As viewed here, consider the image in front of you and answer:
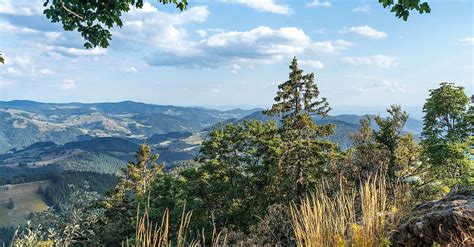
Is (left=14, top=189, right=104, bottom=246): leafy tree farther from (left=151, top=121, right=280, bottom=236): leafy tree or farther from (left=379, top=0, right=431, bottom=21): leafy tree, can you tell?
→ (left=379, top=0, right=431, bottom=21): leafy tree

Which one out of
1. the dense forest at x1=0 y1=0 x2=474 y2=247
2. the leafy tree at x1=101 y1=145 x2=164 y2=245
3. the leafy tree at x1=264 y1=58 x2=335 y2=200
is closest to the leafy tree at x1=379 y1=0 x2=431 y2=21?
the dense forest at x1=0 y1=0 x2=474 y2=247

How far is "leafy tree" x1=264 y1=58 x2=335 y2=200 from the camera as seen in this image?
33656 millimetres

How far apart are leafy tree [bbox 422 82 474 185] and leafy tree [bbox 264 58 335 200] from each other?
8649 mm

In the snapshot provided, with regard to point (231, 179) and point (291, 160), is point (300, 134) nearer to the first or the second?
point (291, 160)

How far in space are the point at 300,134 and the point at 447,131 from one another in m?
12.4

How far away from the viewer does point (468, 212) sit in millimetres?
4191

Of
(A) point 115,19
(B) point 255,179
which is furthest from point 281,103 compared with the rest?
(A) point 115,19

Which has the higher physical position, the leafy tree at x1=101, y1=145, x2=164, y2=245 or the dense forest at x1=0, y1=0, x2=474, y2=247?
the dense forest at x1=0, y1=0, x2=474, y2=247

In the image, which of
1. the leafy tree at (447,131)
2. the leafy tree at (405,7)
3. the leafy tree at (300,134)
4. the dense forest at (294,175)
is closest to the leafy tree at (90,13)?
the dense forest at (294,175)

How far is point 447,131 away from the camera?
3114 centimetres

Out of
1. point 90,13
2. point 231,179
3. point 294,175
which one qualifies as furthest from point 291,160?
point 90,13

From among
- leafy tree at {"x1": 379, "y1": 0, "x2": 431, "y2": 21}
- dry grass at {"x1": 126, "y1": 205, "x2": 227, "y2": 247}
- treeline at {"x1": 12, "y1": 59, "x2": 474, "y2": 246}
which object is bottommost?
treeline at {"x1": 12, "y1": 59, "x2": 474, "y2": 246}

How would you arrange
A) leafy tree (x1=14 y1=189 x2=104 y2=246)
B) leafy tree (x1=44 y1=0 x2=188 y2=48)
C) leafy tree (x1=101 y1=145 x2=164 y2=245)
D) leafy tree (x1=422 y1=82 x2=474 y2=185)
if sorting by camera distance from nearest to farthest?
leafy tree (x1=44 y1=0 x2=188 y2=48)
leafy tree (x1=422 y1=82 x2=474 y2=185)
leafy tree (x1=14 y1=189 x2=104 y2=246)
leafy tree (x1=101 y1=145 x2=164 y2=245)

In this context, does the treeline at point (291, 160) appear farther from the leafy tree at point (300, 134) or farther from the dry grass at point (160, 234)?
the dry grass at point (160, 234)
